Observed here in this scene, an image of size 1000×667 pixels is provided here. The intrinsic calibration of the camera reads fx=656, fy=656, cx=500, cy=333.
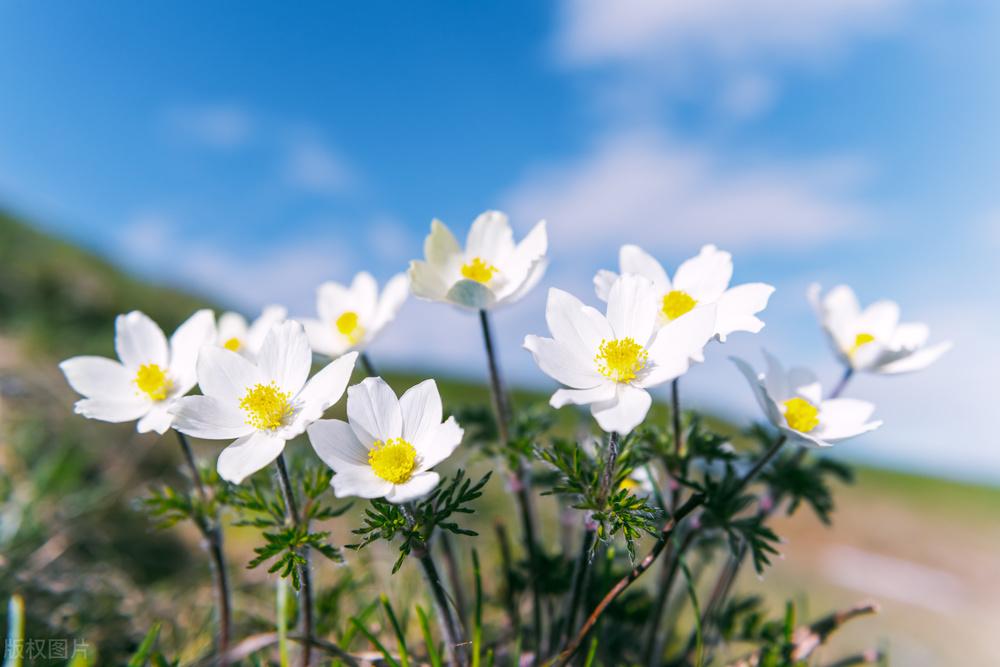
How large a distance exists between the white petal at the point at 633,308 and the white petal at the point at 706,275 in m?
0.23

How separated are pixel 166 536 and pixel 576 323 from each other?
4136 mm

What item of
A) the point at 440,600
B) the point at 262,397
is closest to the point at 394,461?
the point at 262,397

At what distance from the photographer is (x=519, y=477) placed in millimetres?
1798

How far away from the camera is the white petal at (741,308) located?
140 centimetres

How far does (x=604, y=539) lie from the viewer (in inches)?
51.4

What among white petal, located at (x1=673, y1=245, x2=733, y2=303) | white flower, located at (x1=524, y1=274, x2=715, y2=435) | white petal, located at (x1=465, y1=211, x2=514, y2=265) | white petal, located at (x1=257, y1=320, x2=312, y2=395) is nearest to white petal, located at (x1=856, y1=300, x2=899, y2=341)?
white petal, located at (x1=673, y1=245, x2=733, y2=303)

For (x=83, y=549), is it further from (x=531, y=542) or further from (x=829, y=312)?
(x=829, y=312)

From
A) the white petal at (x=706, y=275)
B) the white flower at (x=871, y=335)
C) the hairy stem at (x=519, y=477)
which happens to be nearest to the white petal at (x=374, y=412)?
the hairy stem at (x=519, y=477)

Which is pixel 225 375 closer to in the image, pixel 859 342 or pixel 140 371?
pixel 140 371

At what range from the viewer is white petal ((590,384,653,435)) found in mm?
1221

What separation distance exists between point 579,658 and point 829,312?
1.30m

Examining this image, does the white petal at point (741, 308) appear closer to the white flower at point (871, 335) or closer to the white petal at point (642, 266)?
the white petal at point (642, 266)

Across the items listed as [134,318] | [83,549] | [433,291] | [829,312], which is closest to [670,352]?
[433,291]

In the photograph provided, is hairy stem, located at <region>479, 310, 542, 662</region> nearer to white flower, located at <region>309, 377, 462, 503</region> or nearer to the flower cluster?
the flower cluster
